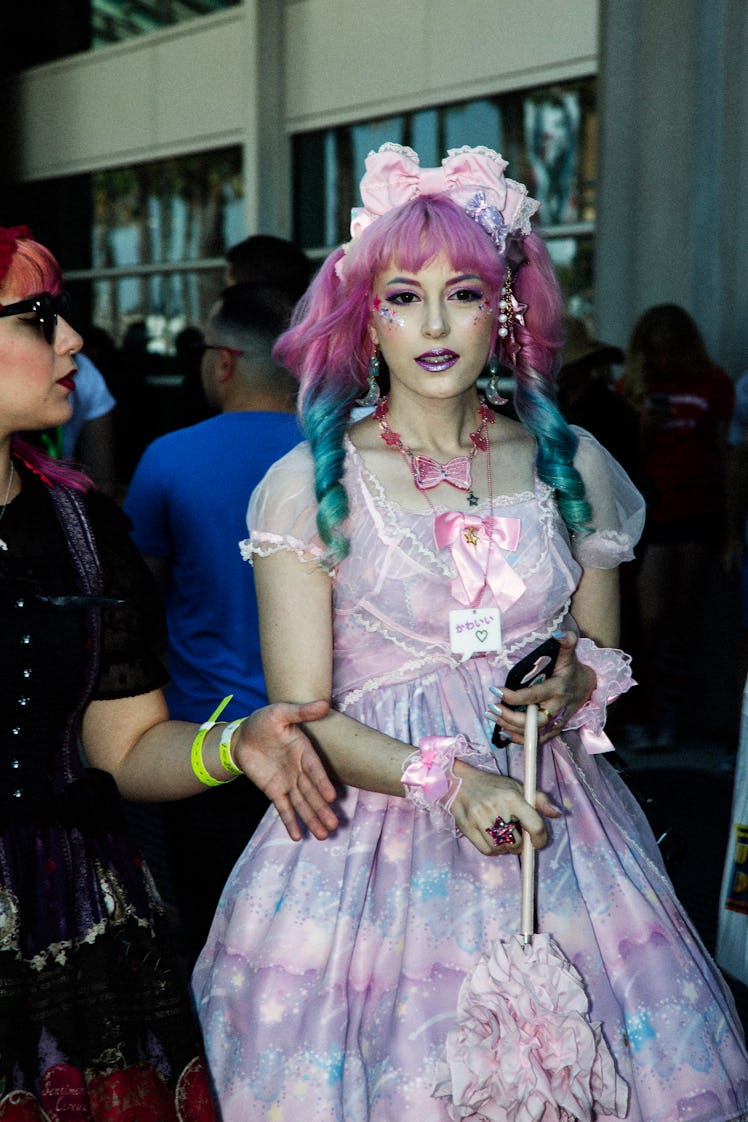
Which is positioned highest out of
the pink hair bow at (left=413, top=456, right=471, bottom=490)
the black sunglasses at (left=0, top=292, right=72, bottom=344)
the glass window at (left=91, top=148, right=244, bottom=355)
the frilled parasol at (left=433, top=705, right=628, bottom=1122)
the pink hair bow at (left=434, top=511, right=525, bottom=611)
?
the glass window at (left=91, top=148, right=244, bottom=355)

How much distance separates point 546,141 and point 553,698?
5.85 metres

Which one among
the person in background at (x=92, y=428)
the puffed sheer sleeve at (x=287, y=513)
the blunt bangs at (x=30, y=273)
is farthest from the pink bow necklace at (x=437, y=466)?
the person in background at (x=92, y=428)

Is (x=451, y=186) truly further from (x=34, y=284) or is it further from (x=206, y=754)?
(x=206, y=754)

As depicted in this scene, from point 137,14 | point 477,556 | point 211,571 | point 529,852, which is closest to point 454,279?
point 477,556

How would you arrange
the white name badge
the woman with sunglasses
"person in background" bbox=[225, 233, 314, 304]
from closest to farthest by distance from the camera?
the woman with sunglasses, the white name badge, "person in background" bbox=[225, 233, 314, 304]

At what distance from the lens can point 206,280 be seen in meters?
10.1

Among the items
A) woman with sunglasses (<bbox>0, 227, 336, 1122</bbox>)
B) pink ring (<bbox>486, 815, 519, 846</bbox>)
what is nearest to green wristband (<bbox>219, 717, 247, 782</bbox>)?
woman with sunglasses (<bbox>0, 227, 336, 1122</bbox>)

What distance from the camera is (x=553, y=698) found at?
2.32 m

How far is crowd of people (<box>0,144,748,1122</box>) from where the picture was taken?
2045 millimetres

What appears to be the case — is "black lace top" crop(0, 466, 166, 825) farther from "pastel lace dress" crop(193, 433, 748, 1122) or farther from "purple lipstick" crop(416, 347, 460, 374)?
"purple lipstick" crop(416, 347, 460, 374)

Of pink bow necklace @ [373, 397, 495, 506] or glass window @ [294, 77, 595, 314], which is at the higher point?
glass window @ [294, 77, 595, 314]

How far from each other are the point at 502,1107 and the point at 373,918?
0.35m

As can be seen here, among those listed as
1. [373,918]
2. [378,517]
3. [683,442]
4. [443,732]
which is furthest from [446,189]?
[683,442]

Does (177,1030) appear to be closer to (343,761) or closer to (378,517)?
(343,761)
